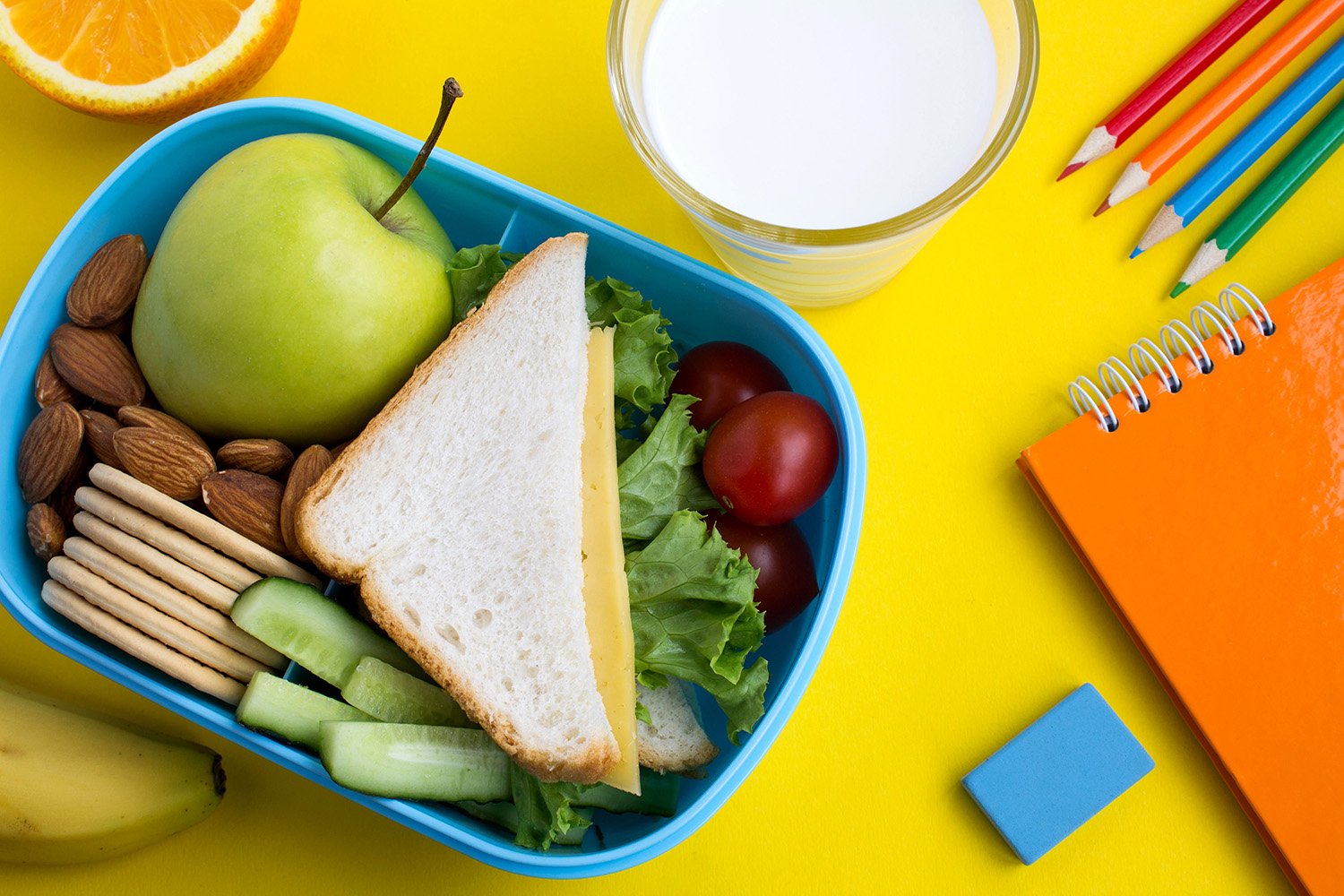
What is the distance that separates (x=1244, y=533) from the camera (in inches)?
42.3

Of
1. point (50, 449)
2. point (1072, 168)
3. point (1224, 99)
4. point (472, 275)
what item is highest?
point (1224, 99)

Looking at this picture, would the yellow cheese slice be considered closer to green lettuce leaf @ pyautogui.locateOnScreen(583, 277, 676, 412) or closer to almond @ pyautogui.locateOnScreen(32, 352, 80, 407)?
green lettuce leaf @ pyautogui.locateOnScreen(583, 277, 676, 412)

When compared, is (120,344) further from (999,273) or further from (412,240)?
(999,273)

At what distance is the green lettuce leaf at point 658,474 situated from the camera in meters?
0.95

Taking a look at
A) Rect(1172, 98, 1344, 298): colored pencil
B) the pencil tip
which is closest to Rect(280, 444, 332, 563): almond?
the pencil tip

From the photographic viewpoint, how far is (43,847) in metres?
0.98

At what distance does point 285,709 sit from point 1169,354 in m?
1.00

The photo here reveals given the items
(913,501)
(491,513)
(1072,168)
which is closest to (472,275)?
(491,513)

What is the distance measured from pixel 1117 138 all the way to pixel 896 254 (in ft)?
1.18

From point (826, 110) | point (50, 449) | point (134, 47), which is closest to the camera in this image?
point (826, 110)

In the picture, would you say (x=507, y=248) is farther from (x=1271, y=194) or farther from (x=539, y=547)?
(x=1271, y=194)

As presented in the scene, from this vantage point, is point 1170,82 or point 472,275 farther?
point 1170,82

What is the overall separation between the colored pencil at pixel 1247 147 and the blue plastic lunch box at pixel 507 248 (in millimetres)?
431

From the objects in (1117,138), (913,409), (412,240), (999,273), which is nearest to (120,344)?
(412,240)
